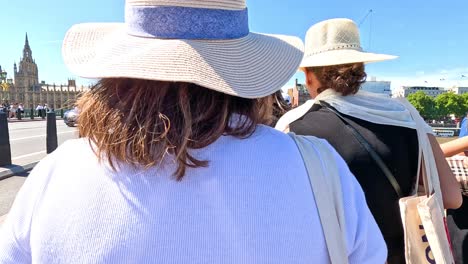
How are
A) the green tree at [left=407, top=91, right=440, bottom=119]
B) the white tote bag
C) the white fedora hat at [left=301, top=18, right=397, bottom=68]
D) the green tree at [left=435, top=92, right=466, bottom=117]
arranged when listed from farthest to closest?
the green tree at [left=435, top=92, right=466, bottom=117] < the green tree at [left=407, top=91, right=440, bottom=119] < the white fedora hat at [left=301, top=18, right=397, bottom=68] < the white tote bag

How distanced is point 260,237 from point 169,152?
0.28 meters

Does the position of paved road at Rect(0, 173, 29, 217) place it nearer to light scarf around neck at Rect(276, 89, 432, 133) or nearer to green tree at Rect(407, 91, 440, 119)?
light scarf around neck at Rect(276, 89, 432, 133)

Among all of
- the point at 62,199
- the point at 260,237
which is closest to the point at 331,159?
the point at 260,237

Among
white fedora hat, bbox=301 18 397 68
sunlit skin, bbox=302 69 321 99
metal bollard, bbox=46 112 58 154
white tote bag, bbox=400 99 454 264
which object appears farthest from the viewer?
metal bollard, bbox=46 112 58 154

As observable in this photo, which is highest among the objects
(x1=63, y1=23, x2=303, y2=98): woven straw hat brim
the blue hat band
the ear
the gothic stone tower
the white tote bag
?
the blue hat band

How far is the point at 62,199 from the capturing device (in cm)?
87

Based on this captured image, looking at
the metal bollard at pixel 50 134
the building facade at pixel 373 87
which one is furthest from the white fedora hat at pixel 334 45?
the metal bollard at pixel 50 134

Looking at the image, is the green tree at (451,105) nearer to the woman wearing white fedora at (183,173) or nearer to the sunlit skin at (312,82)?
the sunlit skin at (312,82)

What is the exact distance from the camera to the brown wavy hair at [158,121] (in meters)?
0.86

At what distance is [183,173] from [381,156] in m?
1.14

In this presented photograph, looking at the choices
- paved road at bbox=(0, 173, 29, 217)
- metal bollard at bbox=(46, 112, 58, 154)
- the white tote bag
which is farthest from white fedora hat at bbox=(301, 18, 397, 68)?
metal bollard at bbox=(46, 112, 58, 154)

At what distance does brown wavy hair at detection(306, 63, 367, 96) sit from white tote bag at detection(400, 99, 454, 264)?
0.37 meters

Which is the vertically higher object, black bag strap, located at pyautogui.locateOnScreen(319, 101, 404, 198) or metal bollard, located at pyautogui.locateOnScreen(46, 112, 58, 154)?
black bag strap, located at pyautogui.locateOnScreen(319, 101, 404, 198)

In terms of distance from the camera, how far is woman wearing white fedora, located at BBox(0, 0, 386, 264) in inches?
32.7
